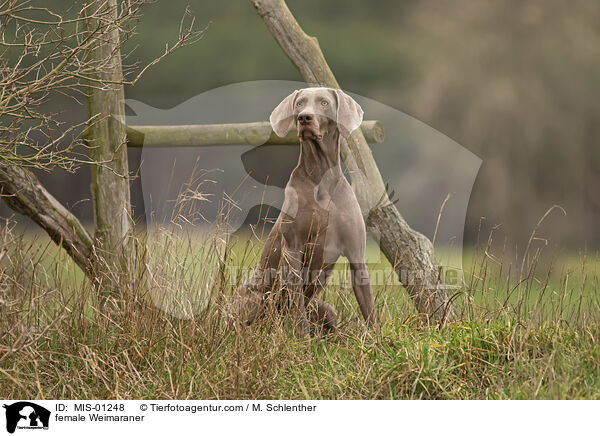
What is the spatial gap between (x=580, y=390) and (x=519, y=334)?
36cm

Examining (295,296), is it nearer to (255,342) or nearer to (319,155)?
(255,342)

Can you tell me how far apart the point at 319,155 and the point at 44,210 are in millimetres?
1762

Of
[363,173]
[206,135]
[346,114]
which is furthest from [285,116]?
[206,135]

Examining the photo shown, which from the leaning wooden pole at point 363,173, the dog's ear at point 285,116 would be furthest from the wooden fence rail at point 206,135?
the dog's ear at point 285,116

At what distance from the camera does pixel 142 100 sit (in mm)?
4012

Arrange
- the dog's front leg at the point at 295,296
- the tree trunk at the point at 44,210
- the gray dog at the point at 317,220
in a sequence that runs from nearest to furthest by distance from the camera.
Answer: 1. the dog's front leg at the point at 295,296
2. the gray dog at the point at 317,220
3. the tree trunk at the point at 44,210

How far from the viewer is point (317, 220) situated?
299 centimetres

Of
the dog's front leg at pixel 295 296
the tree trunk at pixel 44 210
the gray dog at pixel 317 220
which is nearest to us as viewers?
the dog's front leg at pixel 295 296

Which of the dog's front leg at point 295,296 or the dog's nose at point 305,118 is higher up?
the dog's nose at point 305,118

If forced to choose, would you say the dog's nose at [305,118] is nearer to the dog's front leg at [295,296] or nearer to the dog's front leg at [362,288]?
the dog's front leg at [295,296]

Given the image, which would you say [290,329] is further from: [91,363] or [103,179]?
[103,179]

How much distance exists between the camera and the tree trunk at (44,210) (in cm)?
355
